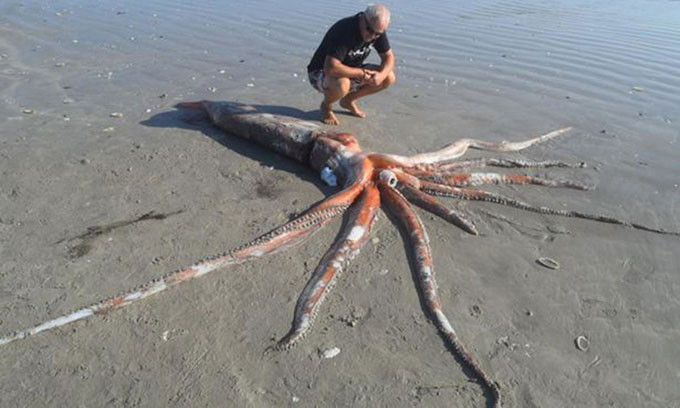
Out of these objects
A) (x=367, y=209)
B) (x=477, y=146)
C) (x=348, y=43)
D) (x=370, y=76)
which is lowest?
(x=367, y=209)

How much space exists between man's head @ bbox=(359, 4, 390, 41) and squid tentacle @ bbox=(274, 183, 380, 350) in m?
1.89

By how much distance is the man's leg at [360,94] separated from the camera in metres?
6.40

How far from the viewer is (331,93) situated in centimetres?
604

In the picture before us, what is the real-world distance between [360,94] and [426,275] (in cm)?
354

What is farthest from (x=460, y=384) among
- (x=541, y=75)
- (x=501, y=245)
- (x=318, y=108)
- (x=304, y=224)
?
(x=541, y=75)

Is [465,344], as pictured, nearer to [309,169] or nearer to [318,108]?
[309,169]

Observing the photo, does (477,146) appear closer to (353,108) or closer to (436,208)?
(436,208)

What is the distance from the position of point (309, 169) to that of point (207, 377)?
2741 mm

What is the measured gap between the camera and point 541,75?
796 centimetres

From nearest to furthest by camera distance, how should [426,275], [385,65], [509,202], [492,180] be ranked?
[426,275] → [509,202] → [492,180] → [385,65]

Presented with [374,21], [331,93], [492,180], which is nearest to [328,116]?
[331,93]

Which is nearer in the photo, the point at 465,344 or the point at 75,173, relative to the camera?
the point at 465,344

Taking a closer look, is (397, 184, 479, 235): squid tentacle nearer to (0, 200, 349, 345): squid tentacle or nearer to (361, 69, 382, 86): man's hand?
(0, 200, 349, 345): squid tentacle

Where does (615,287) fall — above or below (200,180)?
above
